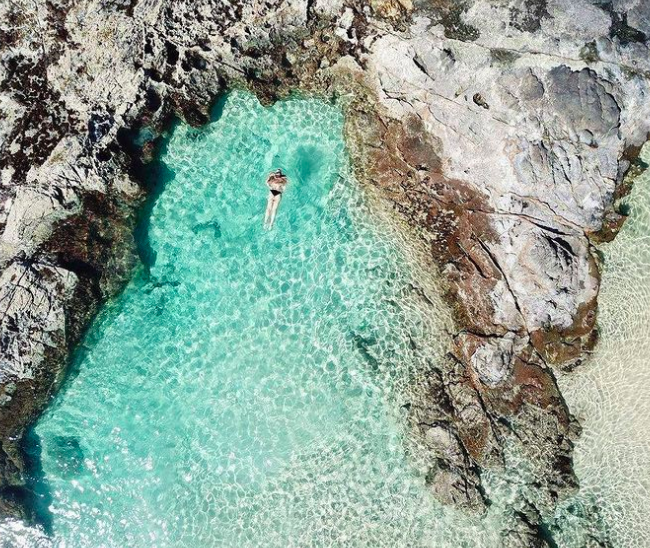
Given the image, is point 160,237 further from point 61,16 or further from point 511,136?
point 511,136

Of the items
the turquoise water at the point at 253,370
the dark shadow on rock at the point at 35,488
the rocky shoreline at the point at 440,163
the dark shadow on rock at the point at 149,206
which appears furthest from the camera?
the dark shadow on rock at the point at 149,206

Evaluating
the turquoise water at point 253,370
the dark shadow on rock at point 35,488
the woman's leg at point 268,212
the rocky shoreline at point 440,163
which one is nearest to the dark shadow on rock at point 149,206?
the turquoise water at point 253,370

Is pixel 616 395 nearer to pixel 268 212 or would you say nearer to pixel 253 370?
pixel 253 370

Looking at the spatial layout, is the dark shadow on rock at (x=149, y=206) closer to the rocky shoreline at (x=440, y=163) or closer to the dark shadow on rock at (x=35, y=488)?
the rocky shoreline at (x=440, y=163)

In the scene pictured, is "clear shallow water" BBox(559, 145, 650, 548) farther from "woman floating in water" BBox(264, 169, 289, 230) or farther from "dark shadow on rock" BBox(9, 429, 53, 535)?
"dark shadow on rock" BBox(9, 429, 53, 535)

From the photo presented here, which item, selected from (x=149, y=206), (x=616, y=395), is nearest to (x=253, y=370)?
(x=149, y=206)

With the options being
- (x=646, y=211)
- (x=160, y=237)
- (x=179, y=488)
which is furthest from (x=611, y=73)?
(x=179, y=488)
